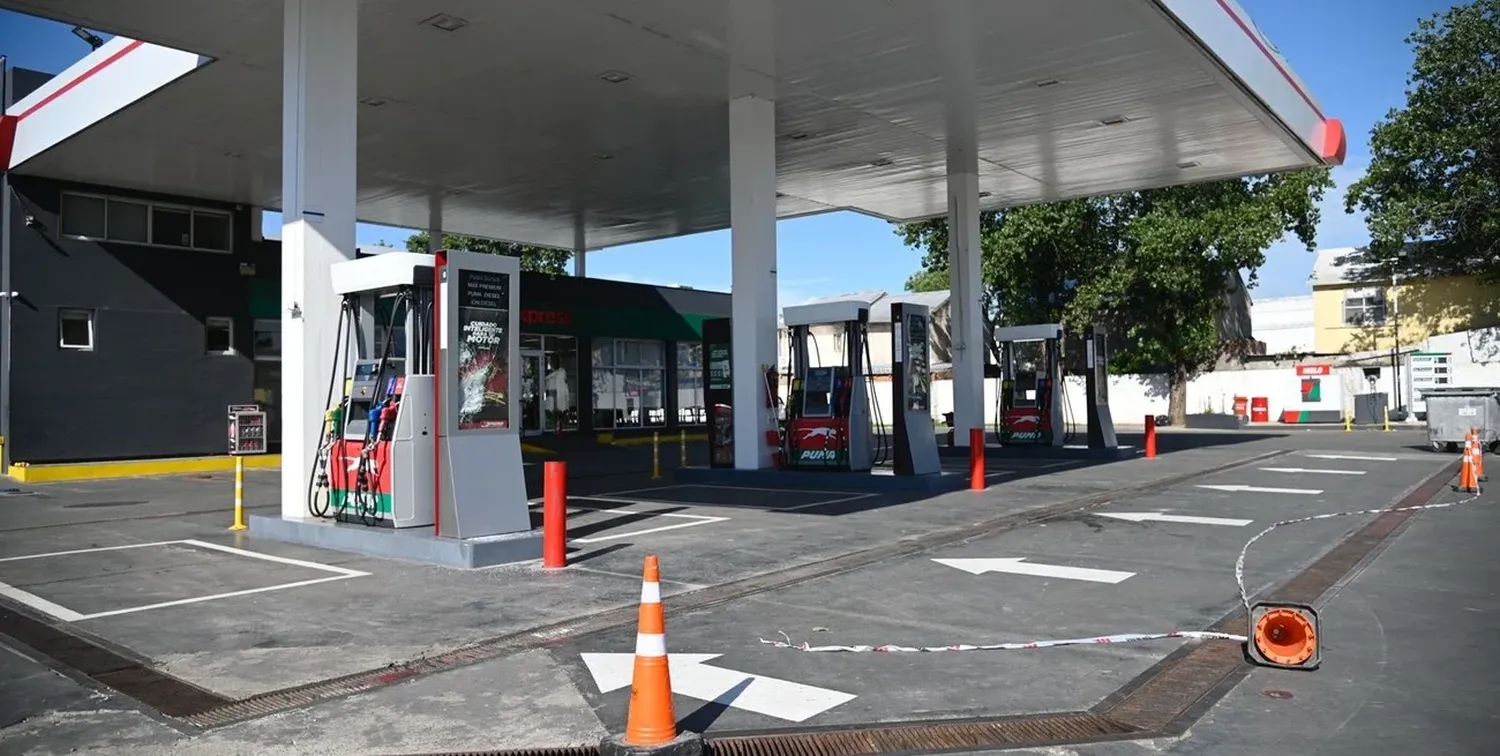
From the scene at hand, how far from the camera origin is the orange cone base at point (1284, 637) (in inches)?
223

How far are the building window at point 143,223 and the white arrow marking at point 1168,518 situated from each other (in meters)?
20.0

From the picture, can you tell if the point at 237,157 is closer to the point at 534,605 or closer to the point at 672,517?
the point at 672,517

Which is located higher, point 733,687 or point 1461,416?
point 1461,416

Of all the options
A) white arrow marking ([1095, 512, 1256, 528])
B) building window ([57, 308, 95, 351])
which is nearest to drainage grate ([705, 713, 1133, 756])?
white arrow marking ([1095, 512, 1256, 528])

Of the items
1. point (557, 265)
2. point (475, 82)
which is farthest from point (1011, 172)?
point (557, 265)

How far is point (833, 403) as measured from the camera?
16656 mm

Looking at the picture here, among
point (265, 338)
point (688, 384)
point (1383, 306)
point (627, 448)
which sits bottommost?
point (627, 448)

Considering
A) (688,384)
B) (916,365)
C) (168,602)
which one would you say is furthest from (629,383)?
(168,602)

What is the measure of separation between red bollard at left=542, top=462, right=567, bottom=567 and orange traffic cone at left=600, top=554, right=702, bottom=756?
466 cm

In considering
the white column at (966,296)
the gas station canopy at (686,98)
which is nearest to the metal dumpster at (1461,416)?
the gas station canopy at (686,98)

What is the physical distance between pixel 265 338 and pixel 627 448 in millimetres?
9092

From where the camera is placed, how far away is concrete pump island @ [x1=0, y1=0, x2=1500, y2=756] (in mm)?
5395

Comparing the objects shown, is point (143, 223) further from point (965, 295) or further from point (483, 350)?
point (965, 295)

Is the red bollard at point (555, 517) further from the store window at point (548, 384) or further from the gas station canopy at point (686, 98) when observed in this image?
the store window at point (548, 384)
